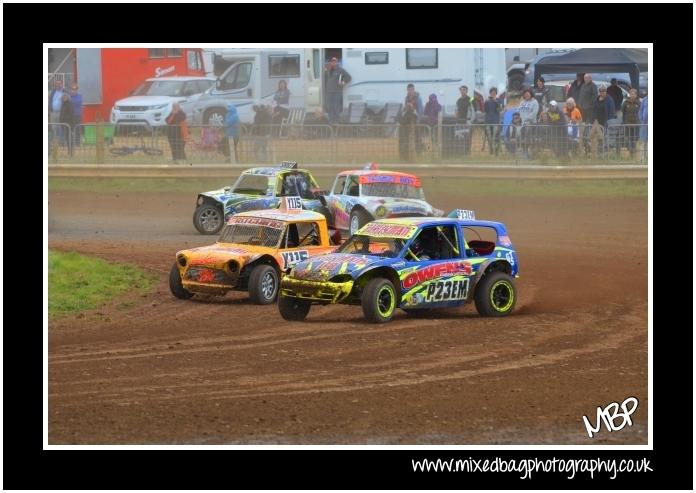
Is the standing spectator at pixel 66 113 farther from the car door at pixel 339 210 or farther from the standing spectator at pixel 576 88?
→ the standing spectator at pixel 576 88

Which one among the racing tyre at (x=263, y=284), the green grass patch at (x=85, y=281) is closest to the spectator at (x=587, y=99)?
the green grass patch at (x=85, y=281)

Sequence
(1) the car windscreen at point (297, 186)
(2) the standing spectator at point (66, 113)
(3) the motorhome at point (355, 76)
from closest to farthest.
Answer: (1) the car windscreen at point (297, 186) < (2) the standing spectator at point (66, 113) < (3) the motorhome at point (355, 76)

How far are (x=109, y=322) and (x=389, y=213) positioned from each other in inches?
347

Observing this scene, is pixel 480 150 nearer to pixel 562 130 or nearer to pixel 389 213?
pixel 562 130

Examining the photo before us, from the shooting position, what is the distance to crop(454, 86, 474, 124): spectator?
31.7 meters

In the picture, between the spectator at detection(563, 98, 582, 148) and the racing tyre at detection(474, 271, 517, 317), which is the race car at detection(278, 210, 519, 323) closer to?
the racing tyre at detection(474, 271, 517, 317)

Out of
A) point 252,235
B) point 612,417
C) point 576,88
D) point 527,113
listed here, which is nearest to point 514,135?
point 527,113

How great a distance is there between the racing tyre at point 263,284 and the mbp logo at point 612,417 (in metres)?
5.91

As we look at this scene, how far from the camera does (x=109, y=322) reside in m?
16.1

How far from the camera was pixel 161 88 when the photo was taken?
120ft

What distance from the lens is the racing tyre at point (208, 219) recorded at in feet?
79.8

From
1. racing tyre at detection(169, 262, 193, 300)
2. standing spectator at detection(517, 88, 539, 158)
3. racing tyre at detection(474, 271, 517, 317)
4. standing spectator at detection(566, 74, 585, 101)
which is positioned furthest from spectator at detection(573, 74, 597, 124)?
racing tyre at detection(169, 262, 193, 300)

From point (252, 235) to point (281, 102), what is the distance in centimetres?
1765

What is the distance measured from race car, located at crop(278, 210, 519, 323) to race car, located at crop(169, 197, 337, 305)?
1.02 m
